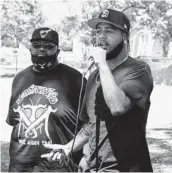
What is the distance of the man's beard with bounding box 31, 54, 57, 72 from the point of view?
10.4 feet

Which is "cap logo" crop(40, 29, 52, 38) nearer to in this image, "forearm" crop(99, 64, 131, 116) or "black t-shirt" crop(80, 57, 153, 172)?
"black t-shirt" crop(80, 57, 153, 172)

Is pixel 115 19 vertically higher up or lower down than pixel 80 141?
higher up

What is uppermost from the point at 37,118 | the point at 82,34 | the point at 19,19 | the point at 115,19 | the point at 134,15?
the point at 115,19

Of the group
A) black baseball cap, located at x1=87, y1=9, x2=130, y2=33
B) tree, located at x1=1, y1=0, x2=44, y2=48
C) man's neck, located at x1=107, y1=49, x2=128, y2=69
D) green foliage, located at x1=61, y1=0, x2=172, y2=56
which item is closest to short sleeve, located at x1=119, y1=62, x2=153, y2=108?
man's neck, located at x1=107, y1=49, x2=128, y2=69

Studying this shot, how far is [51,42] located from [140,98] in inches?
49.5

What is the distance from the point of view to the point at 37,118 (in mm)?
3041

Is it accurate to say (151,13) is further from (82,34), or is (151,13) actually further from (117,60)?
(117,60)

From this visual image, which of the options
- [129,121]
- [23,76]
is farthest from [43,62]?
[129,121]

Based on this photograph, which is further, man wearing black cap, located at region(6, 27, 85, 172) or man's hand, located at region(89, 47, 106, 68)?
man wearing black cap, located at region(6, 27, 85, 172)

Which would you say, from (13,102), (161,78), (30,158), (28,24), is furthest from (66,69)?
(161,78)

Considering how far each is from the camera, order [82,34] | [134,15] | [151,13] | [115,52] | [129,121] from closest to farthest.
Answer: [129,121] < [115,52] < [151,13] < [134,15] < [82,34]

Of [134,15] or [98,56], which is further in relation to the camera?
[134,15]

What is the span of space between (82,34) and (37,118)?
12924 mm

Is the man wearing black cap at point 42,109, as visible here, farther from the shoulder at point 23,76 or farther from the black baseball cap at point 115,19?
the black baseball cap at point 115,19
